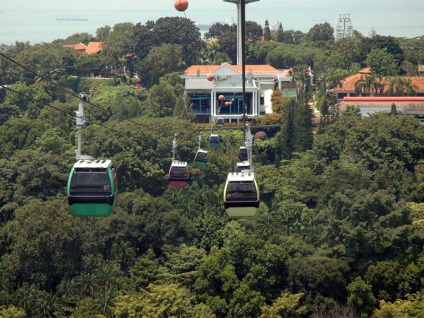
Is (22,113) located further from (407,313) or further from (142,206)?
(407,313)

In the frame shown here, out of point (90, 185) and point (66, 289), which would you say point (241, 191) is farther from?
point (66, 289)

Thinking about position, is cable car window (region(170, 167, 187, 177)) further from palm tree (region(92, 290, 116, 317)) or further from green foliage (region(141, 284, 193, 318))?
palm tree (region(92, 290, 116, 317))

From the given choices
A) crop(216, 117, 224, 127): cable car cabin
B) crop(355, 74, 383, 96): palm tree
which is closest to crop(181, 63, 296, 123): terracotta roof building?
crop(216, 117, 224, 127): cable car cabin

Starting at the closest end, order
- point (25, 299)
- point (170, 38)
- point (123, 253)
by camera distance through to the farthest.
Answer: point (25, 299)
point (123, 253)
point (170, 38)

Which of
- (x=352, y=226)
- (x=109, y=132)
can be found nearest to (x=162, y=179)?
(x=109, y=132)

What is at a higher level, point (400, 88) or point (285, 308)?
point (400, 88)

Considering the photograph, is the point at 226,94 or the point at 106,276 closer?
the point at 106,276

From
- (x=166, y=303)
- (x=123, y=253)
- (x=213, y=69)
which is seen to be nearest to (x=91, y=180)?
(x=166, y=303)
